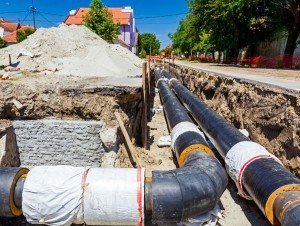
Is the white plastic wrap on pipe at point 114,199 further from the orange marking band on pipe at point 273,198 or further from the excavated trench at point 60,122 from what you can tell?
the excavated trench at point 60,122

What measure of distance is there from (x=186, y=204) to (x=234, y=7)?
1662 centimetres

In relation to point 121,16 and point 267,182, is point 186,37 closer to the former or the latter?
point 121,16

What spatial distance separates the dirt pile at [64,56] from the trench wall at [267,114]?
340cm

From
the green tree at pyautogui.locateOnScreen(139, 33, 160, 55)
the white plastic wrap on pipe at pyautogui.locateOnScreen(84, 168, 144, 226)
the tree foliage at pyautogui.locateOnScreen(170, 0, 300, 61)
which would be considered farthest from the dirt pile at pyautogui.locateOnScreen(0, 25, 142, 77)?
the green tree at pyautogui.locateOnScreen(139, 33, 160, 55)

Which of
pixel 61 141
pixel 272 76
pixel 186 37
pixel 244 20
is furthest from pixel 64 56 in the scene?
pixel 186 37

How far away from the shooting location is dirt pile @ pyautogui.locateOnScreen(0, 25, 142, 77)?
804 cm

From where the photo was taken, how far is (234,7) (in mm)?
16391

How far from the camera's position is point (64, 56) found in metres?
9.06

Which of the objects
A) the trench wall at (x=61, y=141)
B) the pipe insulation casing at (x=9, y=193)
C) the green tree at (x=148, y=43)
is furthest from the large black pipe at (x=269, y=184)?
the green tree at (x=148, y=43)

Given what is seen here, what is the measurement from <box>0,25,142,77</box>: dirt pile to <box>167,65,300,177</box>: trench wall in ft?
11.2

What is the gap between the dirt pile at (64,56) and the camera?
26.4 feet

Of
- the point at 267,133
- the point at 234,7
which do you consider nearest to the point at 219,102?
the point at 267,133

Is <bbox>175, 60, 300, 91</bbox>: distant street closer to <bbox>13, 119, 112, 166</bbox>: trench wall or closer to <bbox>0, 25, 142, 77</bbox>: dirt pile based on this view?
<bbox>0, 25, 142, 77</bbox>: dirt pile

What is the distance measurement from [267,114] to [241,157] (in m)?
1.42
